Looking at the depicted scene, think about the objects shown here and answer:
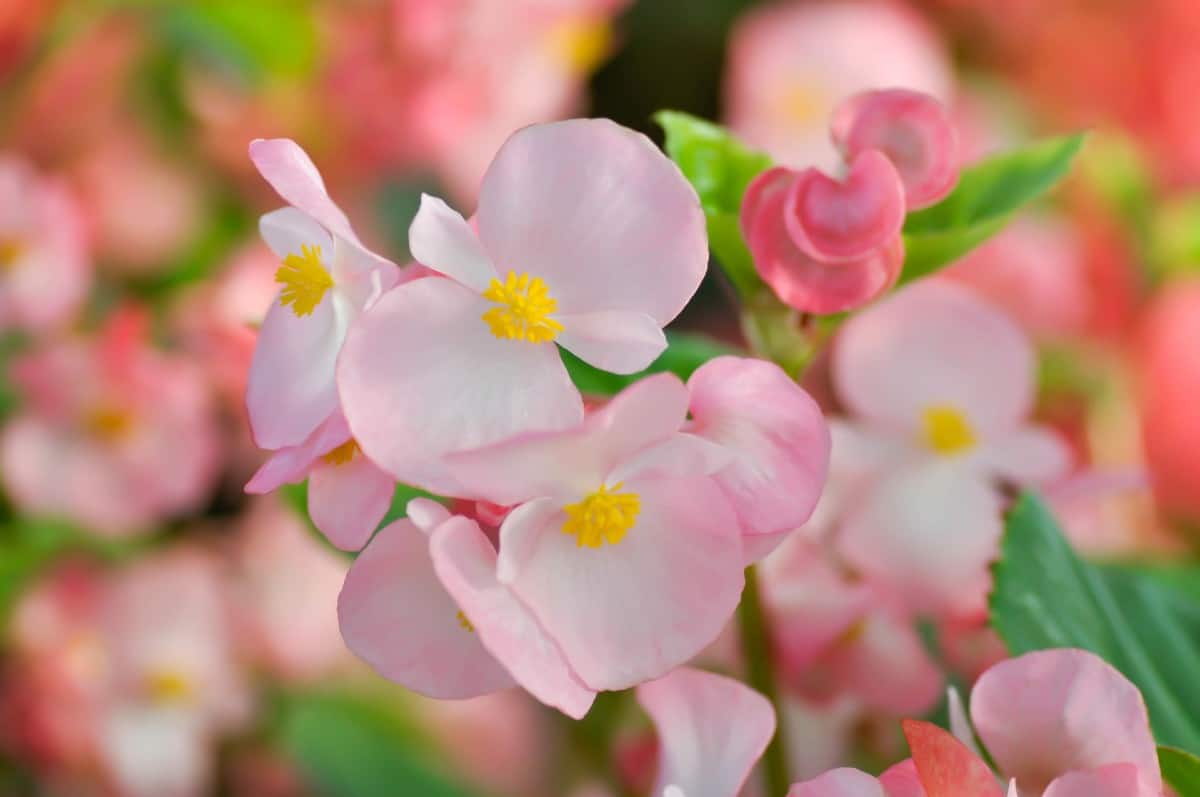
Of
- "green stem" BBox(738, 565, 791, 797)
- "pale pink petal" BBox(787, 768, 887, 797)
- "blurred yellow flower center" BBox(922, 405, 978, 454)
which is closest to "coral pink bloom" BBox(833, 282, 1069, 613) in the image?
"blurred yellow flower center" BBox(922, 405, 978, 454)

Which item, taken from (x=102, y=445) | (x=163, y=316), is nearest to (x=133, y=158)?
(x=163, y=316)

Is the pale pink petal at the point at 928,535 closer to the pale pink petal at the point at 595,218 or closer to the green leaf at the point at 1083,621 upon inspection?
the green leaf at the point at 1083,621

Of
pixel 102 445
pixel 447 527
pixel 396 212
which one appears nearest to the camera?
pixel 447 527

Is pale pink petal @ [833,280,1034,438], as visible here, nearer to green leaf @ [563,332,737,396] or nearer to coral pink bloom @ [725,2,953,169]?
green leaf @ [563,332,737,396]

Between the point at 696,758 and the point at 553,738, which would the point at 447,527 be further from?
the point at 553,738

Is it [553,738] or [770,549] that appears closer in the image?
[770,549]

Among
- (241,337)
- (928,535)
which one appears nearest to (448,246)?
(928,535)

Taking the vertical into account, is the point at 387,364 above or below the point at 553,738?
above
